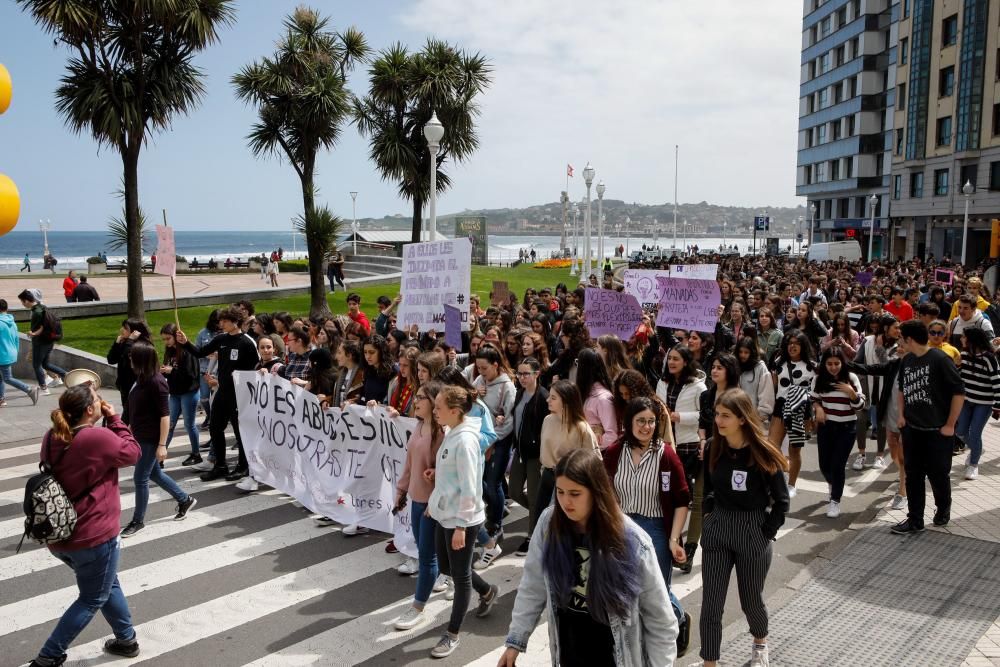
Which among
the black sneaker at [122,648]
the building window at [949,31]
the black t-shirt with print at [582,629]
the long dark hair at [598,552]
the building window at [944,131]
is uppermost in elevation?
the building window at [949,31]

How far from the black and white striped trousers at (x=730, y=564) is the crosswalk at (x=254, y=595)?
111 cm

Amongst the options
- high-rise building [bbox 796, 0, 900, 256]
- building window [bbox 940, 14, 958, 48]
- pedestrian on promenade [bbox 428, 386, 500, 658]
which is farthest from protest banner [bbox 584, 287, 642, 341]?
high-rise building [bbox 796, 0, 900, 256]

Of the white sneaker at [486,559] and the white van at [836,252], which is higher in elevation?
the white van at [836,252]

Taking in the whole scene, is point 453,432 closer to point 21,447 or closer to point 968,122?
point 21,447

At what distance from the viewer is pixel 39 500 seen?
4.79 metres

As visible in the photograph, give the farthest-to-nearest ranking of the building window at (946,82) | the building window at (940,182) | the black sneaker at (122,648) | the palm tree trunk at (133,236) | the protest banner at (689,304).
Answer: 1. the building window at (940,182)
2. the building window at (946,82)
3. the palm tree trunk at (133,236)
4. the protest banner at (689,304)
5. the black sneaker at (122,648)

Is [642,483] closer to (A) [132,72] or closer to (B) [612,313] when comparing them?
(B) [612,313]

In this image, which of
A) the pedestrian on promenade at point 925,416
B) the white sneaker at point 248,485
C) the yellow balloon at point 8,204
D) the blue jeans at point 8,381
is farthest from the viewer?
the blue jeans at point 8,381

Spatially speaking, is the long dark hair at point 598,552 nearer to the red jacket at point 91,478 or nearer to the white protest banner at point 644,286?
the red jacket at point 91,478

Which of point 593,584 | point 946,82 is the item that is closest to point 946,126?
point 946,82

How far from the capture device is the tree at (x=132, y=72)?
55.3ft

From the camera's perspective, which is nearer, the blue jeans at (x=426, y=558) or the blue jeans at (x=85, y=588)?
the blue jeans at (x=85, y=588)

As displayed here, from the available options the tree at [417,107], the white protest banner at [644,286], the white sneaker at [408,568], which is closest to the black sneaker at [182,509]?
the white sneaker at [408,568]

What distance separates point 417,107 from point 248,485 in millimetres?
20371
